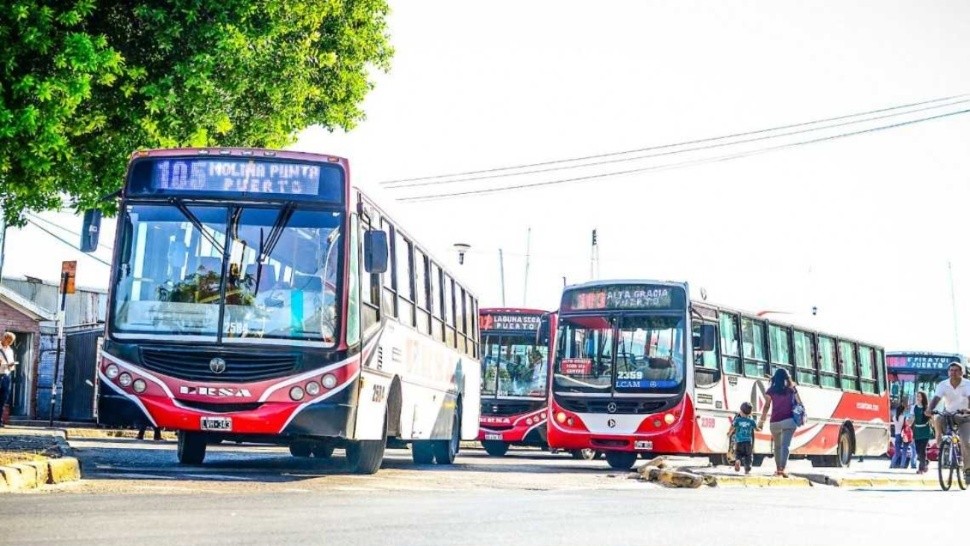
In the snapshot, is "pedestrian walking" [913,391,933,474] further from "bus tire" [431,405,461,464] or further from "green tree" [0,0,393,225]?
"green tree" [0,0,393,225]

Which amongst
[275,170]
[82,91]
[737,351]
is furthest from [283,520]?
[737,351]

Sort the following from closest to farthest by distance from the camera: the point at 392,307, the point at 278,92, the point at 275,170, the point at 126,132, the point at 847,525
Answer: the point at 847,525 < the point at 275,170 < the point at 392,307 < the point at 126,132 < the point at 278,92

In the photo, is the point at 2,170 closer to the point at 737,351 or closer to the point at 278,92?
the point at 278,92

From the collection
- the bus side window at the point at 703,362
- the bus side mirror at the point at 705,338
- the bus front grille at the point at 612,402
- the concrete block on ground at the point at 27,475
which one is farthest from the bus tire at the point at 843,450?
the concrete block on ground at the point at 27,475

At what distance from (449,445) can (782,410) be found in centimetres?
556

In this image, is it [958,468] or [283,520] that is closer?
[283,520]

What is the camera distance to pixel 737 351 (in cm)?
2712

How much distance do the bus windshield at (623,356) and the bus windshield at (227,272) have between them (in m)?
10.5

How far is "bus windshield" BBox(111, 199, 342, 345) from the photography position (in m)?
14.4

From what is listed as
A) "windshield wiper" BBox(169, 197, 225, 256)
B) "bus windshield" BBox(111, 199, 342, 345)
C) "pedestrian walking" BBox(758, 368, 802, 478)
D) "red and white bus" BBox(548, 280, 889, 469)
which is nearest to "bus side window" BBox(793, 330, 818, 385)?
"red and white bus" BBox(548, 280, 889, 469)

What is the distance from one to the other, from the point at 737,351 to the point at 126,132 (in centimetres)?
1326

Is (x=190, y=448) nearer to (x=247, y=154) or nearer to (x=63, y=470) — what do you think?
(x=63, y=470)

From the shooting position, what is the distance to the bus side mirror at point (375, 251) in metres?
14.8

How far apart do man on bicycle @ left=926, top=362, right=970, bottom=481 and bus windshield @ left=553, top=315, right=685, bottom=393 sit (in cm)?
495
